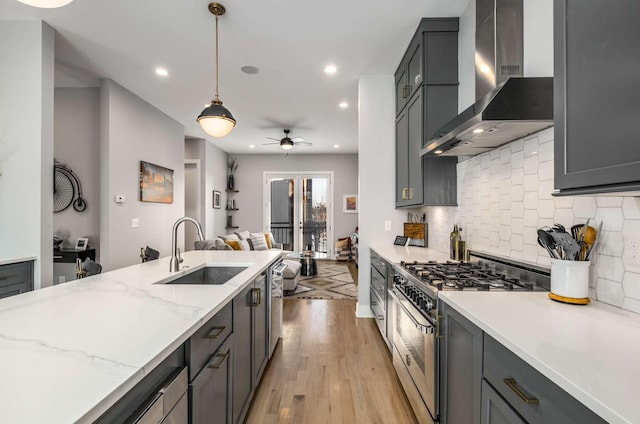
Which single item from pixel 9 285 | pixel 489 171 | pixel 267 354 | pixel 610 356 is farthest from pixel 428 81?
pixel 9 285

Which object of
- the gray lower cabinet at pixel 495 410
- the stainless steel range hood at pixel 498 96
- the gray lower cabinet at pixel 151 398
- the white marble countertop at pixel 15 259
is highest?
the stainless steel range hood at pixel 498 96

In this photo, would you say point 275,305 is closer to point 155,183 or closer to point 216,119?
point 216,119

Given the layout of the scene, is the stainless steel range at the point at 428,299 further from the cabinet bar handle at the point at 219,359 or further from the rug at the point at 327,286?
the rug at the point at 327,286

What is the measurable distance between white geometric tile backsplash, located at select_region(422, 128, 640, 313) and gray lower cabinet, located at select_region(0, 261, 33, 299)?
372 centimetres

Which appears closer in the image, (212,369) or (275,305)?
(212,369)

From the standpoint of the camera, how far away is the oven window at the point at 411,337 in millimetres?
1724

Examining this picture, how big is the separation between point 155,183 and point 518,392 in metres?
5.12

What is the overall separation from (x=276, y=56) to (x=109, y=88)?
7.44ft

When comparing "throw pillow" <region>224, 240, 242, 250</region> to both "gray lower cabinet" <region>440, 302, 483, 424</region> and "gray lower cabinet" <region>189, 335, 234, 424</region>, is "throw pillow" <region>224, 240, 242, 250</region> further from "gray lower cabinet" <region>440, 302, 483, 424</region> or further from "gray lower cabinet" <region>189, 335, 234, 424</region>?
"gray lower cabinet" <region>440, 302, 483, 424</region>

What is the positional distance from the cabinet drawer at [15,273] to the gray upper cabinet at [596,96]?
3.65 m

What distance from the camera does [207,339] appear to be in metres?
1.18

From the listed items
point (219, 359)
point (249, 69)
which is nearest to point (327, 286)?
point (249, 69)

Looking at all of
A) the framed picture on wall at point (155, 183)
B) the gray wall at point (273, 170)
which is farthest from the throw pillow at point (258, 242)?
the gray wall at point (273, 170)

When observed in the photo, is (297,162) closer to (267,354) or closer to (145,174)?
(145,174)
